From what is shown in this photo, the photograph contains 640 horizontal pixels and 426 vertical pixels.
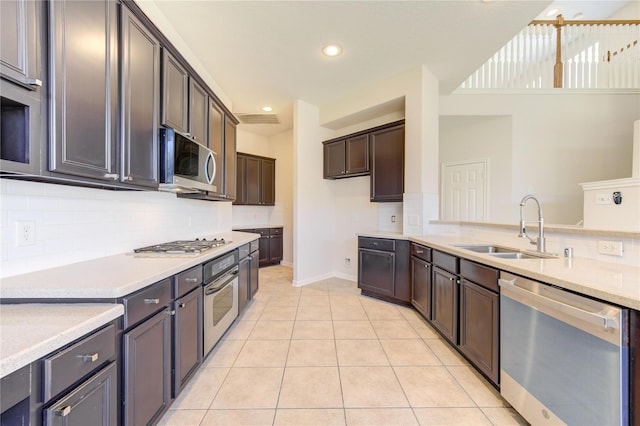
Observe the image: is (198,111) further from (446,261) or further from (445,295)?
(445,295)

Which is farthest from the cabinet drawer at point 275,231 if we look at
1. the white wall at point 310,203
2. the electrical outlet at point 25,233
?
the electrical outlet at point 25,233

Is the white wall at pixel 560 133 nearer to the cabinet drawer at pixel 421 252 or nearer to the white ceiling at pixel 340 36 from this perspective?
the white ceiling at pixel 340 36

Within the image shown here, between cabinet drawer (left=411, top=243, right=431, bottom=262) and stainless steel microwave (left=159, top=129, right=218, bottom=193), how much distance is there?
7.47 feet

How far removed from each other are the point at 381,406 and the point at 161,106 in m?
2.53

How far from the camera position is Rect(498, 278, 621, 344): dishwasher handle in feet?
3.18

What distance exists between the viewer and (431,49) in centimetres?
278

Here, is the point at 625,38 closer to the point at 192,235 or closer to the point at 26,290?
the point at 192,235

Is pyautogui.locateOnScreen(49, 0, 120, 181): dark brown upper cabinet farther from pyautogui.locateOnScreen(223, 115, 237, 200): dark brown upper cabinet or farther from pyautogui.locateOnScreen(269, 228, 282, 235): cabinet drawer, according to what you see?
pyautogui.locateOnScreen(269, 228, 282, 235): cabinet drawer

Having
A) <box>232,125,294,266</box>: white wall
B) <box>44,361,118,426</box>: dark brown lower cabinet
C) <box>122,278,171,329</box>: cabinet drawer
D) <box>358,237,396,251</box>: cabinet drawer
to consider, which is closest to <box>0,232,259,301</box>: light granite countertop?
<box>122,278,171,329</box>: cabinet drawer

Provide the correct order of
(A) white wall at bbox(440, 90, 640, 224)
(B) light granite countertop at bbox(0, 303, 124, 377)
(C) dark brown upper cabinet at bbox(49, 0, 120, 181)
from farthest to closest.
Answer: (A) white wall at bbox(440, 90, 640, 224) → (C) dark brown upper cabinet at bbox(49, 0, 120, 181) → (B) light granite countertop at bbox(0, 303, 124, 377)

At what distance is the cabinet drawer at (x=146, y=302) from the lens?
1.09 metres

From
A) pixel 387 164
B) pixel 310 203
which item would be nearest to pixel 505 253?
pixel 387 164

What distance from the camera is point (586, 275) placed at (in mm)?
1212

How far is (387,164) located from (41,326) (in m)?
3.51
